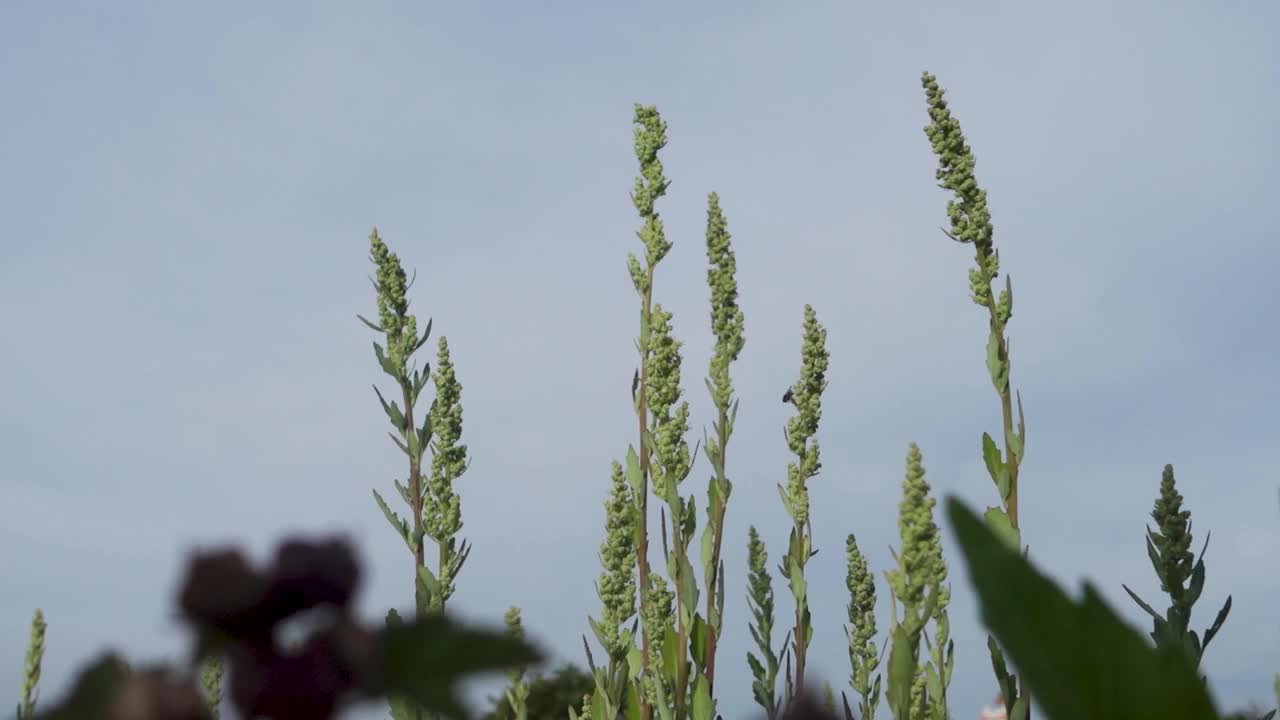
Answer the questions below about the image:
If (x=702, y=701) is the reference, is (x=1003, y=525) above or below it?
above

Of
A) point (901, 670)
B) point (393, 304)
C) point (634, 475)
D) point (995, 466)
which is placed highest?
point (393, 304)

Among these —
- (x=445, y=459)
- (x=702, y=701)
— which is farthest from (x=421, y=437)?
(x=702, y=701)

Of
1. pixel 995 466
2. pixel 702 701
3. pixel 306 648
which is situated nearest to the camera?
pixel 306 648

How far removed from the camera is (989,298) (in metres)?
3.87

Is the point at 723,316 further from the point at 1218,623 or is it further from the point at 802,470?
the point at 1218,623

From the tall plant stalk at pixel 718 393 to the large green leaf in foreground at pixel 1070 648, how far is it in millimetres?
3716

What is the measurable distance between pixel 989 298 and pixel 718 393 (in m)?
1.31

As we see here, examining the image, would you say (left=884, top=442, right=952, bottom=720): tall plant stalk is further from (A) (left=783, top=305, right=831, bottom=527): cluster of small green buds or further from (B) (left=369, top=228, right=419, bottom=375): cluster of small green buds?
(B) (left=369, top=228, right=419, bottom=375): cluster of small green buds

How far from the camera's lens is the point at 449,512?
505 cm

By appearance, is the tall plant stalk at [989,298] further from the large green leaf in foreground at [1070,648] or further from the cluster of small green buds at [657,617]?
the large green leaf in foreground at [1070,648]

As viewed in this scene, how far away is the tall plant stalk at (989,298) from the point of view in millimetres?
3395

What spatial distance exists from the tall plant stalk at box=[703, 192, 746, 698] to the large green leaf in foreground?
3716 mm

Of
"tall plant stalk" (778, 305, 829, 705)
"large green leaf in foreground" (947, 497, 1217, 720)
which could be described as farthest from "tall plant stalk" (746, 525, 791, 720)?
"large green leaf in foreground" (947, 497, 1217, 720)

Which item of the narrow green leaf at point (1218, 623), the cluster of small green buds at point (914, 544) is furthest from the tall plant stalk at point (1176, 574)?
the cluster of small green buds at point (914, 544)
